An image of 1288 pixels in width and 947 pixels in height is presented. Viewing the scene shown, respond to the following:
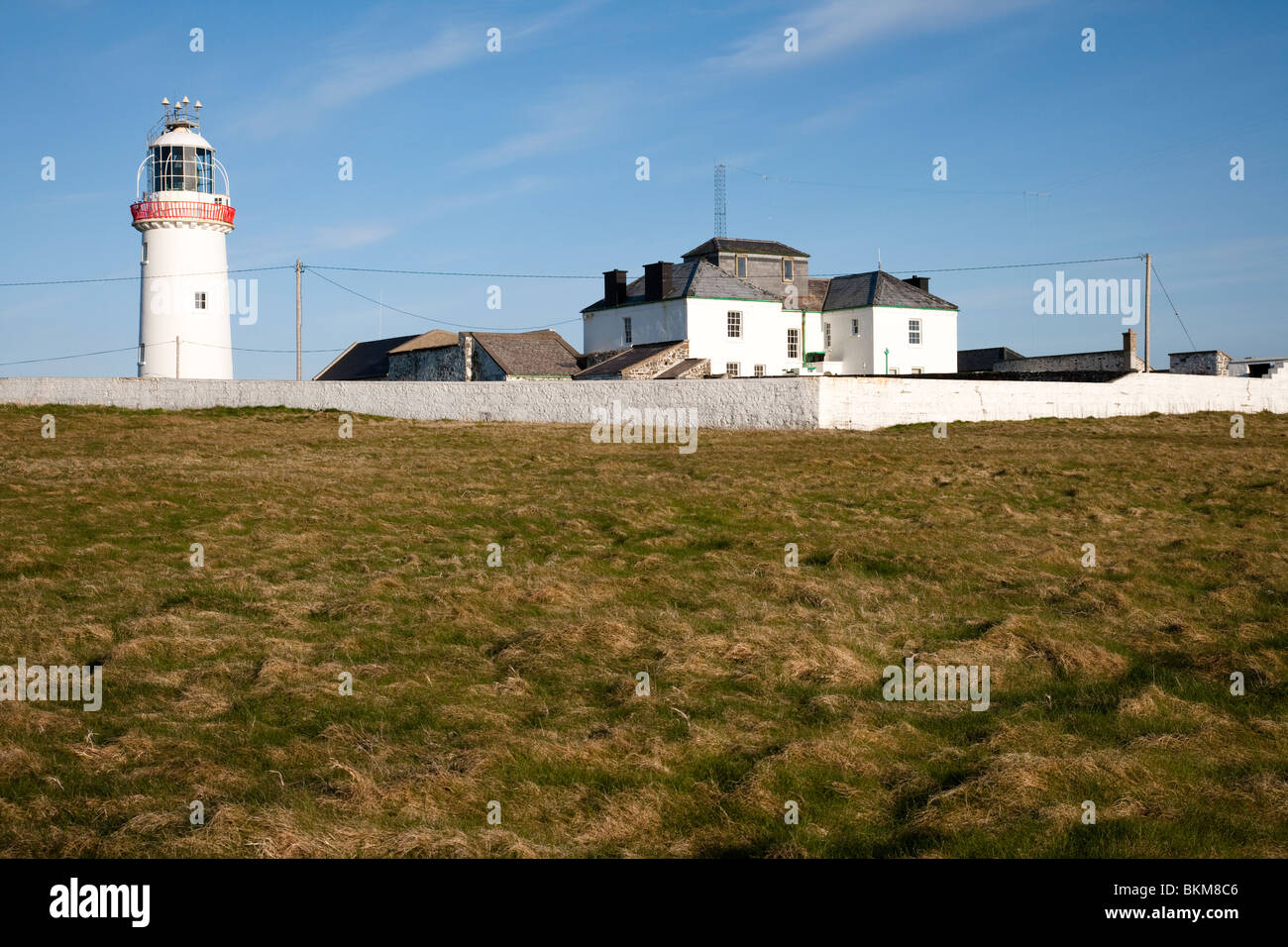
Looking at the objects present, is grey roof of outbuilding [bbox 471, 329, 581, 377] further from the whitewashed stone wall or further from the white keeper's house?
the whitewashed stone wall

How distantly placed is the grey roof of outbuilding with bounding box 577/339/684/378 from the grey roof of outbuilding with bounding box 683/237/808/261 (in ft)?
32.9

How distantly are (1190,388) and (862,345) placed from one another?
19857mm

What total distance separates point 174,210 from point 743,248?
30.4 meters

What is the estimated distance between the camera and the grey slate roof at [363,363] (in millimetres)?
59312

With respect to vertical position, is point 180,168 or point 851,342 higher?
point 180,168

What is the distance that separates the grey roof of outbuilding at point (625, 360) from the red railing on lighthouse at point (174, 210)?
1763 centimetres

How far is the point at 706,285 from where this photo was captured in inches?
2149

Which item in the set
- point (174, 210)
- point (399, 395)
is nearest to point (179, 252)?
point (174, 210)

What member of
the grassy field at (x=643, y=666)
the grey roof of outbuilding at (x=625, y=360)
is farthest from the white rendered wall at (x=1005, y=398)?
the grey roof of outbuilding at (x=625, y=360)

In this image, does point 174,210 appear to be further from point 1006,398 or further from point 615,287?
point 1006,398

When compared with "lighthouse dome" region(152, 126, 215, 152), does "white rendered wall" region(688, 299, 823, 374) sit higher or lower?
lower

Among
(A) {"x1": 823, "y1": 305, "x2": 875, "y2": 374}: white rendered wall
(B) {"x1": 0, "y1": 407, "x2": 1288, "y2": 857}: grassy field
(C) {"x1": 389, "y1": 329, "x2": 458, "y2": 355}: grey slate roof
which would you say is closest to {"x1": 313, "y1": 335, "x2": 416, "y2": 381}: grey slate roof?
(C) {"x1": 389, "y1": 329, "x2": 458, "y2": 355}: grey slate roof

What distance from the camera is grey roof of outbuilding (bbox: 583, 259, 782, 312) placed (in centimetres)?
5428
